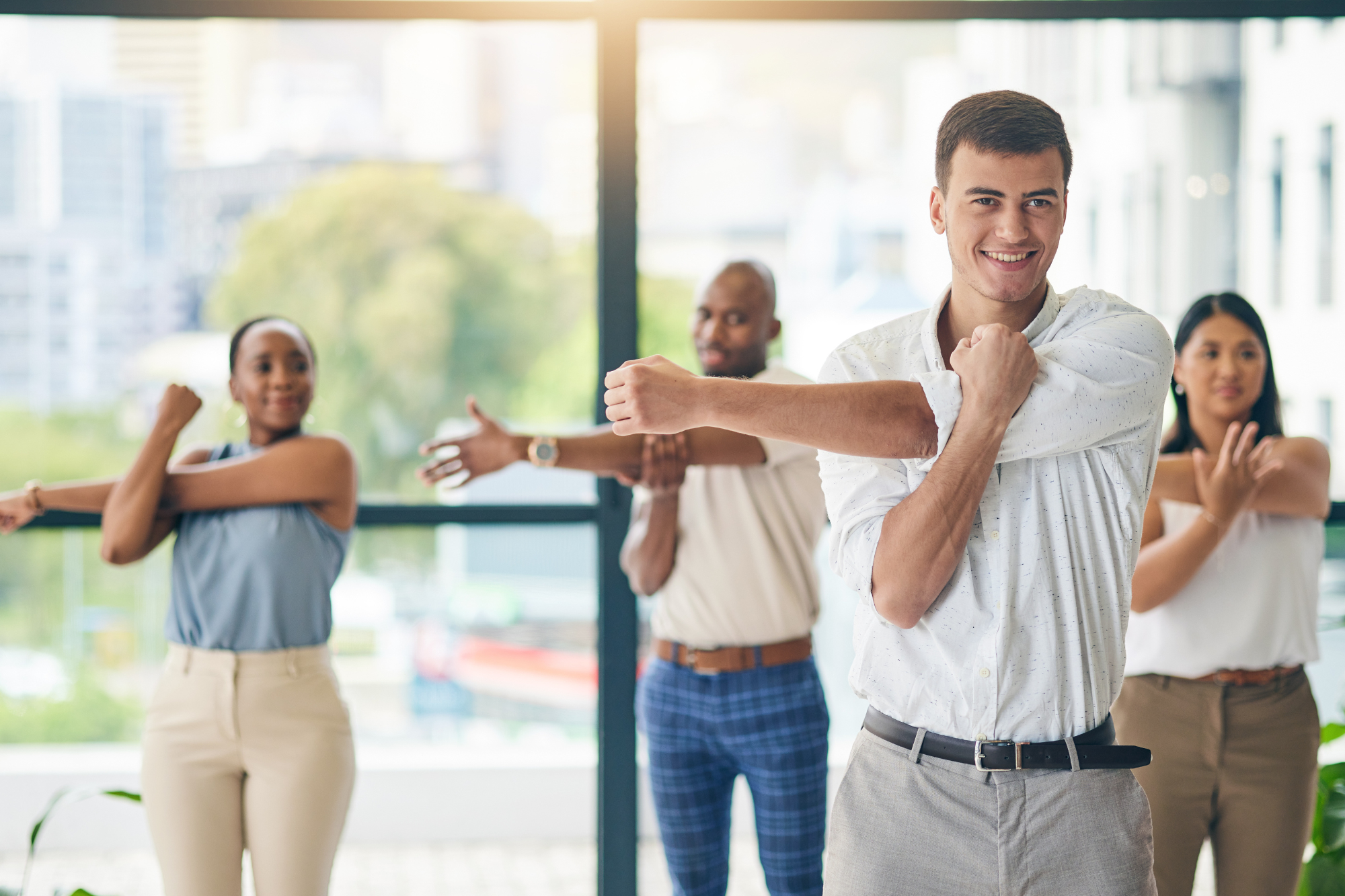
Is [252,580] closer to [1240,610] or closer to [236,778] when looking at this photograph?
[236,778]

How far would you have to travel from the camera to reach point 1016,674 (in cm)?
139

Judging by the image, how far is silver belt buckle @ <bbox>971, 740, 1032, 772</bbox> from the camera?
138 cm

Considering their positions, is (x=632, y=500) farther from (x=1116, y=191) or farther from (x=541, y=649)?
(x=1116, y=191)

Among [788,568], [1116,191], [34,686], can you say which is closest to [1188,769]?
[788,568]

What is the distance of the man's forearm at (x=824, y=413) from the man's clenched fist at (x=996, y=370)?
0.24 feet

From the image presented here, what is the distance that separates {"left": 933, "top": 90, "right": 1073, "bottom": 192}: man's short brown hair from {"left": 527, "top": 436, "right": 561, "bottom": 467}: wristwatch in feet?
3.01

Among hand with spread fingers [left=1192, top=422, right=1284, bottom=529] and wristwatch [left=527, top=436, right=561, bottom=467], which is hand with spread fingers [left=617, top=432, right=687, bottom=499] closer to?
wristwatch [left=527, top=436, right=561, bottom=467]

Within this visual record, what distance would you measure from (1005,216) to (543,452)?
3.23 feet

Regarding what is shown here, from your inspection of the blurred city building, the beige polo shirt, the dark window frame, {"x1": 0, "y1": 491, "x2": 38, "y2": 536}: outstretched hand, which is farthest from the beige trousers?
the blurred city building

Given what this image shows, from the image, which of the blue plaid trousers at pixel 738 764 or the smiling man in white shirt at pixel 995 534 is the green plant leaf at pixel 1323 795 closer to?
the blue plaid trousers at pixel 738 764

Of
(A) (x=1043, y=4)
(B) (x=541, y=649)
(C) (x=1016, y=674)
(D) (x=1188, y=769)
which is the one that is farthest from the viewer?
(B) (x=541, y=649)

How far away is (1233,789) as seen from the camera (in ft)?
6.79

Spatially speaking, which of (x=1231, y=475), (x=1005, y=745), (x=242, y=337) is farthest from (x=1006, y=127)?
(x=242, y=337)

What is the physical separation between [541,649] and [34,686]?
1274mm
